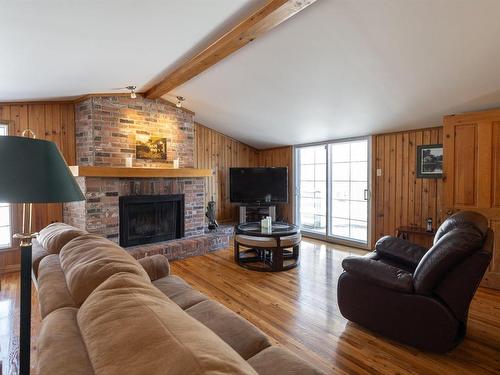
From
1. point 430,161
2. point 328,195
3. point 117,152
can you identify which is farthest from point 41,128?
point 430,161

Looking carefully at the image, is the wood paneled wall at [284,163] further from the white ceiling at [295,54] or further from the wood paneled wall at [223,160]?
the white ceiling at [295,54]

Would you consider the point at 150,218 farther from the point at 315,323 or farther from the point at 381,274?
the point at 381,274

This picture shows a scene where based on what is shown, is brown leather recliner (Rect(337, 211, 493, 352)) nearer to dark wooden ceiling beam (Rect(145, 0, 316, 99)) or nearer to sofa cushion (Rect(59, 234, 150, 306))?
sofa cushion (Rect(59, 234, 150, 306))

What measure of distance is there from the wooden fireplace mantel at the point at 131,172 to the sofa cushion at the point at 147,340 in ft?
11.8

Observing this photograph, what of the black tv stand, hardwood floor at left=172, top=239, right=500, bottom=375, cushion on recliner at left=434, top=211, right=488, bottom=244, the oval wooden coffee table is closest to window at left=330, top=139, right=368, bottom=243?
the black tv stand

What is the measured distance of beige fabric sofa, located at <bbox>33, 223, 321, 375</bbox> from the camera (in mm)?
664

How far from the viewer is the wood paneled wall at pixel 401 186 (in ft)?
14.3

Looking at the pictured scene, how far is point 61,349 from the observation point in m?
0.85

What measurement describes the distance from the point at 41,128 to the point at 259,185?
13.2 feet

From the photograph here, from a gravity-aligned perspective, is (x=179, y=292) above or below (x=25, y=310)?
below

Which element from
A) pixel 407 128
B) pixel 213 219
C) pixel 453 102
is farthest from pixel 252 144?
pixel 453 102

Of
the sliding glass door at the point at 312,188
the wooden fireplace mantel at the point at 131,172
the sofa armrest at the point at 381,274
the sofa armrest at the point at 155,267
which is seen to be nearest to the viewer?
the sofa armrest at the point at 381,274

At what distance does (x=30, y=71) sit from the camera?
302 cm

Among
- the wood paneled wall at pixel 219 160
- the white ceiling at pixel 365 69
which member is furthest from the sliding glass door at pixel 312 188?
the wood paneled wall at pixel 219 160
